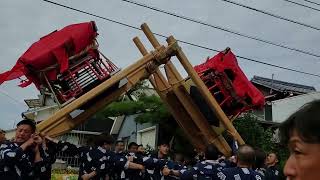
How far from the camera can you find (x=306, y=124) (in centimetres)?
140

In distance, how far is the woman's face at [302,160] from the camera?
1343mm

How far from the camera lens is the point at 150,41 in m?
6.86

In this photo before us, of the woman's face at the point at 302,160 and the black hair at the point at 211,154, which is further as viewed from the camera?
the black hair at the point at 211,154

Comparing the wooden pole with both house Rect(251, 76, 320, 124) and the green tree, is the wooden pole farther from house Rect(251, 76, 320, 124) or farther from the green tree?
house Rect(251, 76, 320, 124)

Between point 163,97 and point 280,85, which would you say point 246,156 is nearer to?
point 163,97

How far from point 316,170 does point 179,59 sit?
5325mm

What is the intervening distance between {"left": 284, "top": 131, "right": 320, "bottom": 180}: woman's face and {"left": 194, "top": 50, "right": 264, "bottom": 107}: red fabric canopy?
219 inches

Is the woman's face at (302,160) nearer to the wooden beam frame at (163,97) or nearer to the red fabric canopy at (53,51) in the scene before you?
the wooden beam frame at (163,97)

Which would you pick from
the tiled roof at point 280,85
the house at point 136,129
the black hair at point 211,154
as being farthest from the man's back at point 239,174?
the tiled roof at point 280,85

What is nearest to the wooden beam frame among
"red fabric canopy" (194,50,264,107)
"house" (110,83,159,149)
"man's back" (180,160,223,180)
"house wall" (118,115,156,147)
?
"red fabric canopy" (194,50,264,107)

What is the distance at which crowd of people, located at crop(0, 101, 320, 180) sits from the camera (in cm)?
140

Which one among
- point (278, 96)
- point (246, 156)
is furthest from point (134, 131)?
point (246, 156)

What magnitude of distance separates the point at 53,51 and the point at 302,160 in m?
4.80

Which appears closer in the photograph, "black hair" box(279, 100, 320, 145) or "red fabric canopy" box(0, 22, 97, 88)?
"black hair" box(279, 100, 320, 145)
